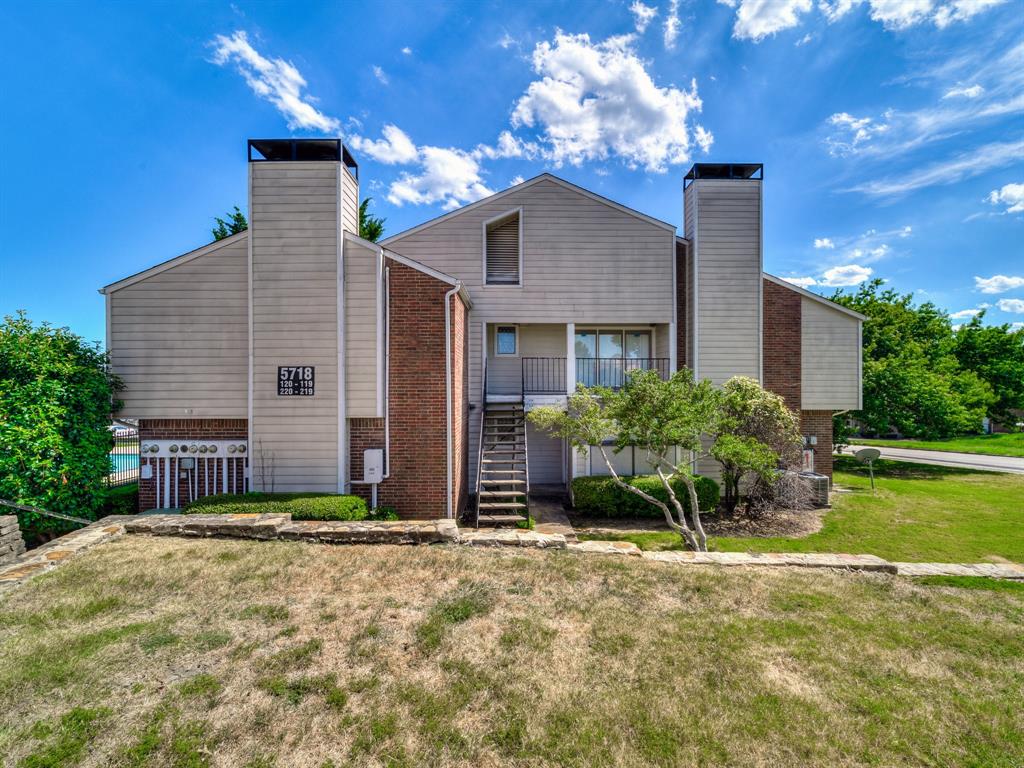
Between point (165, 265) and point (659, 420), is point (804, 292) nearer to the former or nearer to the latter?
point (659, 420)

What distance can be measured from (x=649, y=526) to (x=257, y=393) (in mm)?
8811

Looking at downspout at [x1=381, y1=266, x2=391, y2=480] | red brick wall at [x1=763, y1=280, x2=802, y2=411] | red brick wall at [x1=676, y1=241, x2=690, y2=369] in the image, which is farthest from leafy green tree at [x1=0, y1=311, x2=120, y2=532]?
red brick wall at [x1=763, y1=280, x2=802, y2=411]

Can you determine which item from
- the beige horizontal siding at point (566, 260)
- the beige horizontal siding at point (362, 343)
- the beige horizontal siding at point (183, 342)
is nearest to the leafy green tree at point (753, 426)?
the beige horizontal siding at point (566, 260)

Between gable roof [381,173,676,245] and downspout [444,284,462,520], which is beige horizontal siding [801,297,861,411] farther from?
downspout [444,284,462,520]

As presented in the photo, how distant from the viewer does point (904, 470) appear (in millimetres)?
16000

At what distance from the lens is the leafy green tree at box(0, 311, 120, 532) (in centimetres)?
686

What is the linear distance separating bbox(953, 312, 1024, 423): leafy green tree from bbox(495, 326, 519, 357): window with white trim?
24.2 metres

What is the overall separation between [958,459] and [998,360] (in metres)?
6.14

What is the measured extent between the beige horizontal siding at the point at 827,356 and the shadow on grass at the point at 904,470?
17.3 feet

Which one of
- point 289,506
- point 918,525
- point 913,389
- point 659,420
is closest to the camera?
point 289,506

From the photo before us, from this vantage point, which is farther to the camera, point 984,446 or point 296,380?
point 984,446

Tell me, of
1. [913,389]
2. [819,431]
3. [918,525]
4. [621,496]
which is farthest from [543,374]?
[913,389]

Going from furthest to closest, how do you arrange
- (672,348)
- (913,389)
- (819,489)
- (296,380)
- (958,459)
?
(958,459)
(913,389)
(672,348)
(819,489)
(296,380)

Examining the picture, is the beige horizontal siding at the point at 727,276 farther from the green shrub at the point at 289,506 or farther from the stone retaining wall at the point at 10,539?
the stone retaining wall at the point at 10,539
